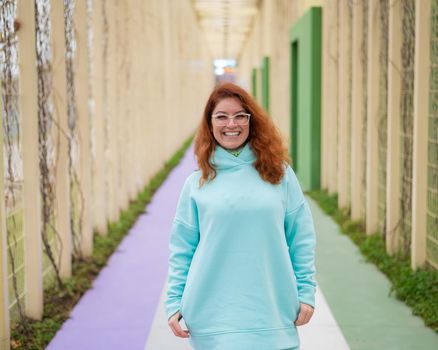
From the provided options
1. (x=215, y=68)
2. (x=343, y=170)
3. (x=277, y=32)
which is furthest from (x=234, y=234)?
(x=215, y=68)

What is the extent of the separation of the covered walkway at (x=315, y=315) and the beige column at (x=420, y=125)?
411mm

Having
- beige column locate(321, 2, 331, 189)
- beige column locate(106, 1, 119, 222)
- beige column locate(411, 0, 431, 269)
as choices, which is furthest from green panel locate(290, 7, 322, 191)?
beige column locate(411, 0, 431, 269)

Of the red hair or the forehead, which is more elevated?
the forehead

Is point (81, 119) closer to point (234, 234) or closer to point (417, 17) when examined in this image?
point (417, 17)

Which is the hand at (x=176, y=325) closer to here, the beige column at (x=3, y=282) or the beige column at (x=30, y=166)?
the beige column at (x=3, y=282)

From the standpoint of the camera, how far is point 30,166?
3941mm

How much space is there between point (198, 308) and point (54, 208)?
282 centimetres

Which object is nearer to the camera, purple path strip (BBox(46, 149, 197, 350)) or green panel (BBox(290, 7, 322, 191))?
purple path strip (BBox(46, 149, 197, 350))

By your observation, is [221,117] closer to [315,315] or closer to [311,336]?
[311,336]

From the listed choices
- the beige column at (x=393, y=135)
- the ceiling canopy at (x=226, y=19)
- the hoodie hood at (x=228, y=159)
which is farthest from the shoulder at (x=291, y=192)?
the ceiling canopy at (x=226, y=19)

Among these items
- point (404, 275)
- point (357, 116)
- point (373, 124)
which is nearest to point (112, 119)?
point (357, 116)

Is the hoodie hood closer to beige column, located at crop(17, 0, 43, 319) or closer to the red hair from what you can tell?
the red hair

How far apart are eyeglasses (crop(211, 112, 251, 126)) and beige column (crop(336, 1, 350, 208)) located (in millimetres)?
5605

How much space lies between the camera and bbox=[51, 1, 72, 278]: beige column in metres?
4.59
